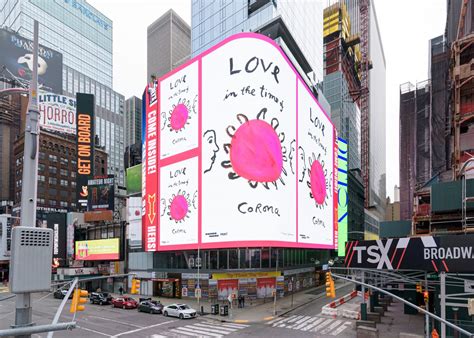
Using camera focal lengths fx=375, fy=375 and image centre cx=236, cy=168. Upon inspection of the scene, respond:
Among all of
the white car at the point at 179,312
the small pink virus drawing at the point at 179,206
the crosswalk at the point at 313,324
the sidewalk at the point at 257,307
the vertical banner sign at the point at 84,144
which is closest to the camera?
the crosswalk at the point at 313,324

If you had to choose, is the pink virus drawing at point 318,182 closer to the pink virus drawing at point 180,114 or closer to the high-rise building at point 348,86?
the pink virus drawing at point 180,114

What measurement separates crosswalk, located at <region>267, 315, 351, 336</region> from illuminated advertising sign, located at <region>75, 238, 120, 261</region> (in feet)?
103

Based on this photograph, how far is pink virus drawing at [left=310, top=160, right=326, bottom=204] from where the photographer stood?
5436 cm

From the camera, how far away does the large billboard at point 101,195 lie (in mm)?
64500

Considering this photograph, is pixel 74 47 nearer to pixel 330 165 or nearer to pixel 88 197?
pixel 88 197

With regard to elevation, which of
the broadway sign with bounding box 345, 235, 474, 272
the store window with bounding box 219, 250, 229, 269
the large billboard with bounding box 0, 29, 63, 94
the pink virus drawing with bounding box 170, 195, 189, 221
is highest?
the large billboard with bounding box 0, 29, 63, 94

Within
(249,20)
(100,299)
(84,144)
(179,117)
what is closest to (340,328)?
(100,299)

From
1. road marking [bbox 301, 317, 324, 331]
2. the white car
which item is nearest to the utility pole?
road marking [bbox 301, 317, 324, 331]

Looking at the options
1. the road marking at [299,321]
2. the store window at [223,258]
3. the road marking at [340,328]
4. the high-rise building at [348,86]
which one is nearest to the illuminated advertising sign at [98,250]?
the store window at [223,258]

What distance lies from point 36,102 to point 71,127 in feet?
290

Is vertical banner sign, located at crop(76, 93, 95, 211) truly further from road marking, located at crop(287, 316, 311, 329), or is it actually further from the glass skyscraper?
road marking, located at crop(287, 316, 311, 329)

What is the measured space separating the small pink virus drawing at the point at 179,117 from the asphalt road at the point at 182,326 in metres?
21.8

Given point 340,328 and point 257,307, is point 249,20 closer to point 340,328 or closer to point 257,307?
point 257,307

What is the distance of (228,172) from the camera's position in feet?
134
